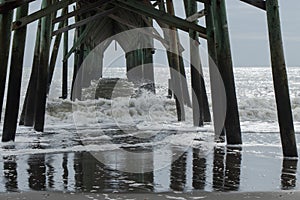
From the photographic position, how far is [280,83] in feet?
14.8

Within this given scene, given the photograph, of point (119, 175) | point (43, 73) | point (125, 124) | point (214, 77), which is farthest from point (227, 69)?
point (125, 124)

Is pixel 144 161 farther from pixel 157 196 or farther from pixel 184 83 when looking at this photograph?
pixel 184 83

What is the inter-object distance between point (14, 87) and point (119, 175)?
8.30ft


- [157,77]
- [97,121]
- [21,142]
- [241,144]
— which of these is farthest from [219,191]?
[157,77]

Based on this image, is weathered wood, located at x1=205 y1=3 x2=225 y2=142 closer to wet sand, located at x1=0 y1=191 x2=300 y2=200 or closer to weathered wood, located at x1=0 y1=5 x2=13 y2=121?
weathered wood, located at x1=0 y1=5 x2=13 y2=121

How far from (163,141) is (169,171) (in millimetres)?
2026

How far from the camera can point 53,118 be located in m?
9.85

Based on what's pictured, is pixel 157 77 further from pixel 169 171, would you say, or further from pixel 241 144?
pixel 169 171

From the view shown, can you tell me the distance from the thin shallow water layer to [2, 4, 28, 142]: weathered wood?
171 millimetres

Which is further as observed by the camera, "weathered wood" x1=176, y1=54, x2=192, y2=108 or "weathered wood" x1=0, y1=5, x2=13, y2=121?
"weathered wood" x1=176, y1=54, x2=192, y2=108

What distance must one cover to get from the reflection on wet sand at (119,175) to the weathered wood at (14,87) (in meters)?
1.17

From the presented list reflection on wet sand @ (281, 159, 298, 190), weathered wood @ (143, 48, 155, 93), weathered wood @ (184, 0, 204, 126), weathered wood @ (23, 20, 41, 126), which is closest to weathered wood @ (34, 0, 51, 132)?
weathered wood @ (23, 20, 41, 126)

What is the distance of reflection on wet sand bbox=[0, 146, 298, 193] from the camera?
10.6 ft

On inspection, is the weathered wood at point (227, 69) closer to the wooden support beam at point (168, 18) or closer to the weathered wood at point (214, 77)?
the weathered wood at point (214, 77)
